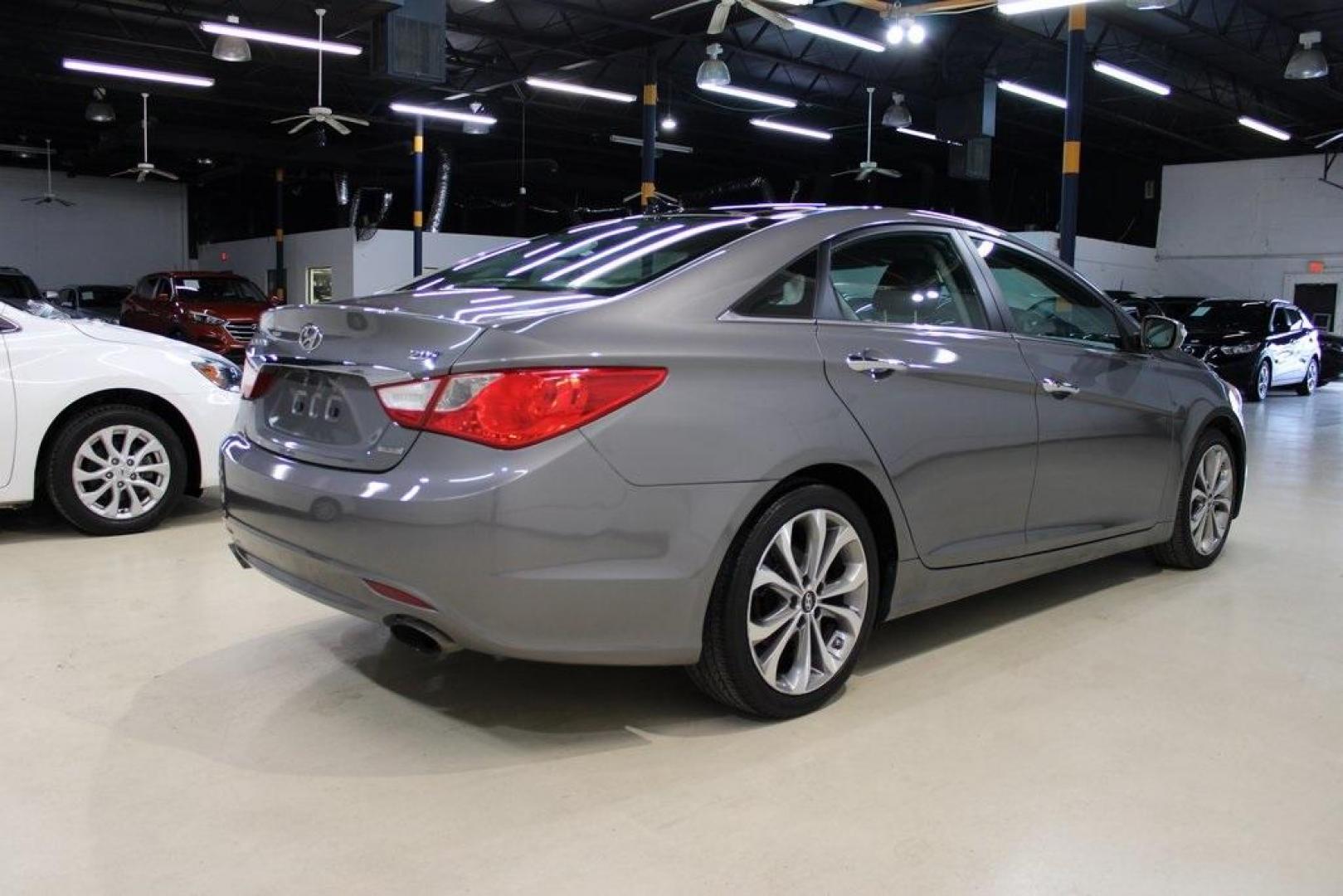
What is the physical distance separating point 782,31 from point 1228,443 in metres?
13.0

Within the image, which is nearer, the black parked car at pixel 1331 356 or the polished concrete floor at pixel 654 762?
the polished concrete floor at pixel 654 762

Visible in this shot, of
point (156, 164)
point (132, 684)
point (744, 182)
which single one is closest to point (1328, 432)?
point (132, 684)

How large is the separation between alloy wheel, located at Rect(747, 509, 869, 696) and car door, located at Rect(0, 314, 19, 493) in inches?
135

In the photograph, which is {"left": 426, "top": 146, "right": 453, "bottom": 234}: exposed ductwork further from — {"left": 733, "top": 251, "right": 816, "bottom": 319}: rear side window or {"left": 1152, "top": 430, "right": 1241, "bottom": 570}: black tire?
{"left": 733, "top": 251, "right": 816, "bottom": 319}: rear side window

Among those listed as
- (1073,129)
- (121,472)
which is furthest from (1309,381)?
(121,472)

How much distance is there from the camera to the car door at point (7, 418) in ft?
13.9

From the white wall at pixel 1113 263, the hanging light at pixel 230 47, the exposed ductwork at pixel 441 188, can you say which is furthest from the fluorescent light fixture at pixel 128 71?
the white wall at pixel 1113 263

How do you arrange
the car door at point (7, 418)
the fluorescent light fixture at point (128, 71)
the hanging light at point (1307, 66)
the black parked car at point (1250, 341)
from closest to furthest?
the car door at point (7, 418) < the hanging light at point (1307, 66) < the black parked car at point (1250, 341) < the fluorescent light fixture at point (128, 71)

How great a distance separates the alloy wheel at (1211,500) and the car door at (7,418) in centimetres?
470

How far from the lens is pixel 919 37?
11.4 metres

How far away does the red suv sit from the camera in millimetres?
13578

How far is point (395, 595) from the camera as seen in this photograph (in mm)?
2172

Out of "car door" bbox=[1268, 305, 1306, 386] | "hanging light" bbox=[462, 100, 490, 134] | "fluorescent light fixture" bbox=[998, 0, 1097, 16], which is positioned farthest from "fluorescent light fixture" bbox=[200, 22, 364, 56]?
"car door" bbox=[1268, 305, 1306, 386]

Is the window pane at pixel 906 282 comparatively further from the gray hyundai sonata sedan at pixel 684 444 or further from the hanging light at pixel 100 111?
the hanging light at pixel 100 111
